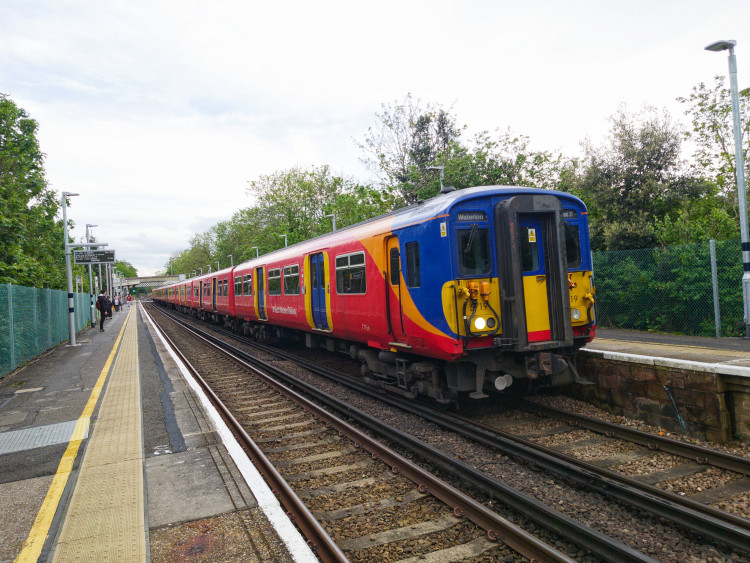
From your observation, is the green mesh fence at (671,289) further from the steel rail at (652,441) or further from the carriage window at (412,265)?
the carriage window at (412,265)

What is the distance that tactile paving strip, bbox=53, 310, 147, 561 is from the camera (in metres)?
3.67

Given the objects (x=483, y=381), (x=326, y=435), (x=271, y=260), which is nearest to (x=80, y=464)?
(x=326, y=435)

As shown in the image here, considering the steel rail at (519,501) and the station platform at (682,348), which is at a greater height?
the station platform at (682,348)

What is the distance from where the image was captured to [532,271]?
6.78m

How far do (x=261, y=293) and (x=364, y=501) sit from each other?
12.5 meters

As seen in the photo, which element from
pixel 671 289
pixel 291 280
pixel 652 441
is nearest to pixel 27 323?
pixel 291 280

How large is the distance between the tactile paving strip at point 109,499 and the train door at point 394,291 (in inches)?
149

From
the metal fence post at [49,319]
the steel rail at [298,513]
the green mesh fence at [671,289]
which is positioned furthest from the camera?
the metal fence post at [49,319]

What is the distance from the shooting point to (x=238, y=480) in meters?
4.91

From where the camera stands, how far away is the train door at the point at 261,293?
53.7 ft

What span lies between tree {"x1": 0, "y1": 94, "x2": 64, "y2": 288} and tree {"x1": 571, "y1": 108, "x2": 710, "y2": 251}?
60.5ft

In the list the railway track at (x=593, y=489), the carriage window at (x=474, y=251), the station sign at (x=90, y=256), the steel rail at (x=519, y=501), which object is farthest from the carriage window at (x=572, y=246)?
the station sign at (x=90, y=256)

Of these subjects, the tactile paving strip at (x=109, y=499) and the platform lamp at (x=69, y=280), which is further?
the platform lamp at (x=69, y=280)

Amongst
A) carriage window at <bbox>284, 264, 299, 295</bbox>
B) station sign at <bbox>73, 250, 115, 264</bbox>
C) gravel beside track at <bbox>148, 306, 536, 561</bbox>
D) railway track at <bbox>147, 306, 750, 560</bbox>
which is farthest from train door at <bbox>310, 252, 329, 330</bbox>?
station sign at <bbox>73, 250, 115, 264</bbox>
